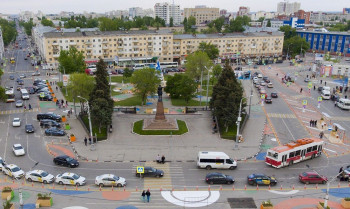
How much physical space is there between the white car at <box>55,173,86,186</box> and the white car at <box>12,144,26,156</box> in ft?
34.2

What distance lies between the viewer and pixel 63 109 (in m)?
63.3

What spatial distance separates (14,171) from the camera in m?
34.9

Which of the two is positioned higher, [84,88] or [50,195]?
[84,88]

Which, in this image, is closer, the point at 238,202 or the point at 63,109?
the point at 238,202

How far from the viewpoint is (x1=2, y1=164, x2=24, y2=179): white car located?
34688mm

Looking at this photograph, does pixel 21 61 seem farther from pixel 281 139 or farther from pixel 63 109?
pixel 281 139

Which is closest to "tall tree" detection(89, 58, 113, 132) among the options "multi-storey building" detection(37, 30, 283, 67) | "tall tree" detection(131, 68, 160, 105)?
"tall tree" detection(131, 68, 160, 105)

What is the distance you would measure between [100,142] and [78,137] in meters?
4.58

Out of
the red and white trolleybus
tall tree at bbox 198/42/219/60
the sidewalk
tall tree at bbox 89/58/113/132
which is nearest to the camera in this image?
the red and white trolleybus

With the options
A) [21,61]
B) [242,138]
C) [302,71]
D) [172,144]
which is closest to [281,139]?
[242,138]

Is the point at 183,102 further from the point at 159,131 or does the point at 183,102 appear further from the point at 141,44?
the point at 141,44

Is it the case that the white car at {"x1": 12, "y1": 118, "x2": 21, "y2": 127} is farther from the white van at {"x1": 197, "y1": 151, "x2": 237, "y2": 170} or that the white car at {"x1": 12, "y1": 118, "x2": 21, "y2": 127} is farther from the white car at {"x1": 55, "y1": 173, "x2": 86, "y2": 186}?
the white van at {"x1": 197, "y1": 151, "x2": 237, "y2": 170}

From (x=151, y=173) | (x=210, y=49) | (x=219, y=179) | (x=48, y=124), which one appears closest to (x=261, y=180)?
(x=219, y=179)

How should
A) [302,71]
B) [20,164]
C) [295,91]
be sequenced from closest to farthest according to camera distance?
[20,164] < [295,91] < [302,71]
